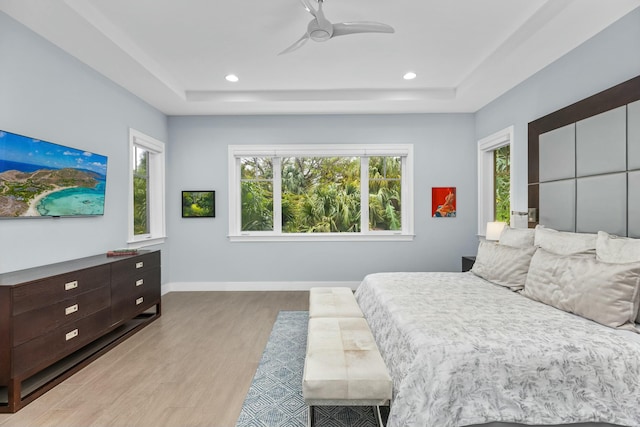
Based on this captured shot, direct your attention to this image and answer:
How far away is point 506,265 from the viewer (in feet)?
9.41

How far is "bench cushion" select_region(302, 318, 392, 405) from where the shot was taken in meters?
1.66

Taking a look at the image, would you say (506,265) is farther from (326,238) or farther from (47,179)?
(47,179)

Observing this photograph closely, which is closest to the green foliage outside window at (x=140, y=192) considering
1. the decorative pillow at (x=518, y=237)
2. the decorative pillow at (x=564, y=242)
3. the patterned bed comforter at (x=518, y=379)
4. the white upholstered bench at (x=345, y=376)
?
the white upholstered bench at (x=345, y=376)

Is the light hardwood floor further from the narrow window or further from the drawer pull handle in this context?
the narrow window

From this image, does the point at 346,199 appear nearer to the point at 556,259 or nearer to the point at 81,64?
the point at 556,259

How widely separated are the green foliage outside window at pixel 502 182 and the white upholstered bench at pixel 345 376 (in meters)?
3.48

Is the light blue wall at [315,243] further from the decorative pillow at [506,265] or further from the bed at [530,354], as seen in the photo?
the bed at [530,354]

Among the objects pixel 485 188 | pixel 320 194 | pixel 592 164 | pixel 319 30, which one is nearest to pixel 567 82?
pixel 592 164

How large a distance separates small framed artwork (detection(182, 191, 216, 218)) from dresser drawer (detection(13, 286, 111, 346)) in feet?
7.18

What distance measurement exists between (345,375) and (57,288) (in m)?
2.20

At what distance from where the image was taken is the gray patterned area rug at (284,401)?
1.97 metres

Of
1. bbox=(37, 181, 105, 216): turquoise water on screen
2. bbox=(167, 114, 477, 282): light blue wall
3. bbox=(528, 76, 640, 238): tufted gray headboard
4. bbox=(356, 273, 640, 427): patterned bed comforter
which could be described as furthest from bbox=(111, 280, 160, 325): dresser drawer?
bbox=(528, 76, 640, 238): tufted gray headboard

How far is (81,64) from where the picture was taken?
3.22 m

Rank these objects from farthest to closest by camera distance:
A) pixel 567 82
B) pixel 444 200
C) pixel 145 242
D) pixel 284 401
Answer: pixel 444 200, pixel 145 242, pixel 567 82, pixel 284 401
